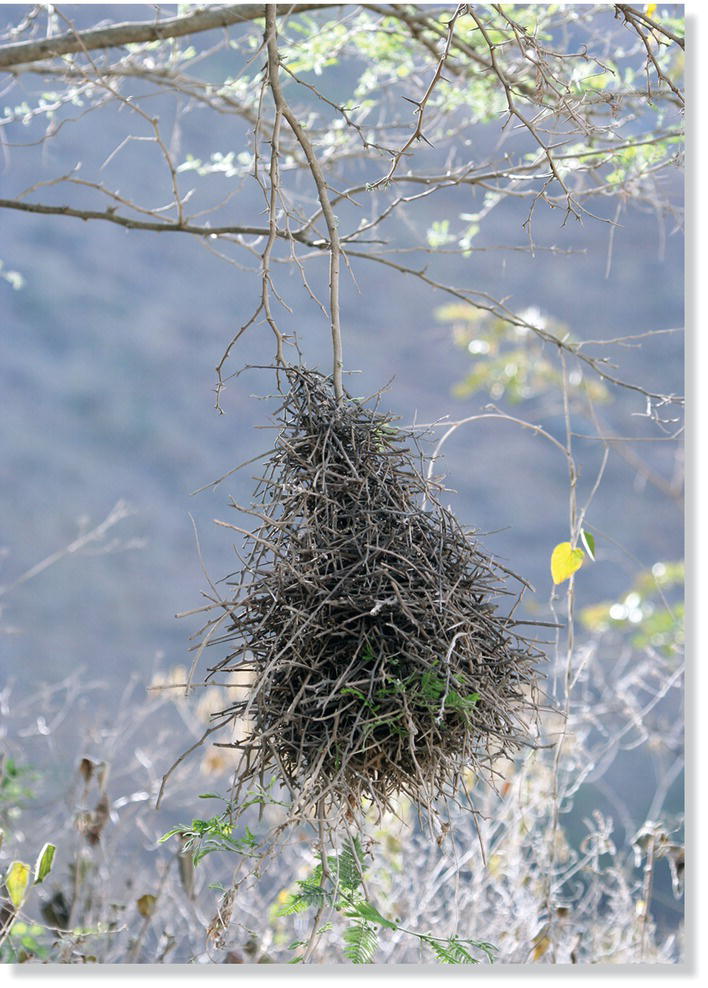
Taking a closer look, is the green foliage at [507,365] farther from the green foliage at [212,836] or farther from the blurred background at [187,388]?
the green foliage at [212,836]

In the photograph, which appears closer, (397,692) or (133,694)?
(397,692)

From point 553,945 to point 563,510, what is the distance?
10.5 ft

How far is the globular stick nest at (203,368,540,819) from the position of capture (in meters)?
0.81

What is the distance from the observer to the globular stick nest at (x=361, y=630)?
0.81 metres

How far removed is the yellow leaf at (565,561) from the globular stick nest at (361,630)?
0.30 m

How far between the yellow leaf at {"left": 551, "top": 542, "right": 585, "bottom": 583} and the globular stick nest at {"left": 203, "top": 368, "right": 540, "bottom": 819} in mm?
296

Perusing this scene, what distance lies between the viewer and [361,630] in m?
0.84

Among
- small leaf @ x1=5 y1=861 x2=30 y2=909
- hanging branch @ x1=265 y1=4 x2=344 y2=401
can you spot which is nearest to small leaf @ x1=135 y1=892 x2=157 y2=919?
small leaf @ x1=5 y1=861 x2=30 y2=909

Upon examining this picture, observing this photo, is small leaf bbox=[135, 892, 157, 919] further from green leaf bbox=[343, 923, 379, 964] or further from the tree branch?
the tree branch

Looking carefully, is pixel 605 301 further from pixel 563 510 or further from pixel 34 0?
pixel 34 0

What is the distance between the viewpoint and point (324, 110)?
3717mm

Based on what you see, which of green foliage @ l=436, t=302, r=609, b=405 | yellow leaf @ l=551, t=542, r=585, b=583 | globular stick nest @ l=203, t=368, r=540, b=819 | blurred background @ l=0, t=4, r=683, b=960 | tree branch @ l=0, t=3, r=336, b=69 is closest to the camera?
globular stick nest @ l=203, t=368, r=540, b=819

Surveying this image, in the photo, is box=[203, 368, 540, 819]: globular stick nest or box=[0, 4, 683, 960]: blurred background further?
box=[0, 4, 683, 960]: blurred background

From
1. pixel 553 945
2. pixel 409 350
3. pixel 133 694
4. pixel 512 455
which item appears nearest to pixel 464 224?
pixel 409 350
